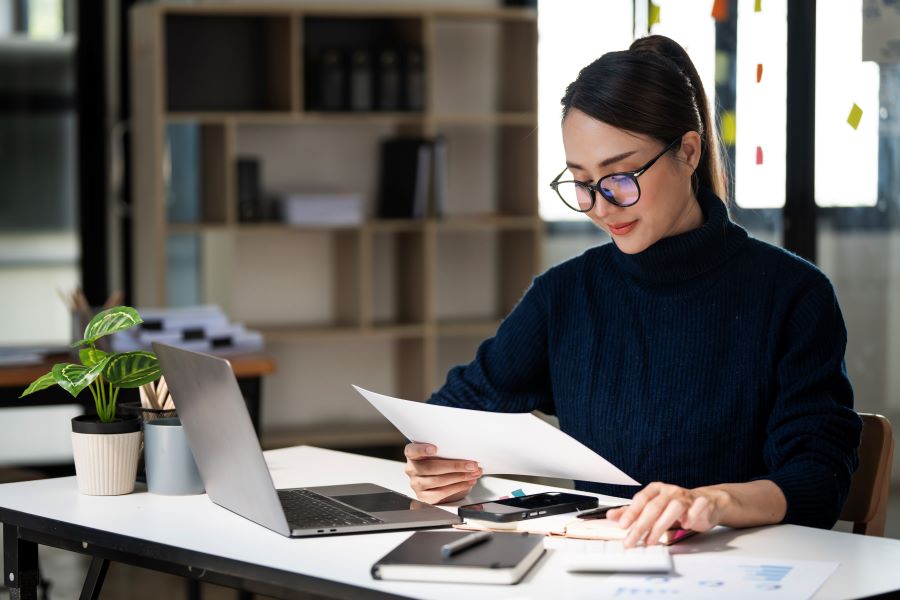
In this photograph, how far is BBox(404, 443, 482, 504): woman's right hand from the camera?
71.7 inches

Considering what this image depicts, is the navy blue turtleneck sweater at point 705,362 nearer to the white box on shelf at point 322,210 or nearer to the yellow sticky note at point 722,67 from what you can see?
the yellow sticky note at point 722,67

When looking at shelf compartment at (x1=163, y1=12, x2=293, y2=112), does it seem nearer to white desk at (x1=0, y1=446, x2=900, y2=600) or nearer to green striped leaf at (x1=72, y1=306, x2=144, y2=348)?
green striped leaf at (x1=72, y1=306, x2=144, y2=348)

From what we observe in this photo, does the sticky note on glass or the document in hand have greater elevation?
the sticky note on glass

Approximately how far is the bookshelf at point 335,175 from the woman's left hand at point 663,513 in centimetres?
312

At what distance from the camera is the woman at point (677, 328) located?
6.14 feet

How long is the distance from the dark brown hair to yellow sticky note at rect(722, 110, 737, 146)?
77.4 inches

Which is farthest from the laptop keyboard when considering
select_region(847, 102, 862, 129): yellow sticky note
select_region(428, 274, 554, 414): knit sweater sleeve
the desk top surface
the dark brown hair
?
select_region(847, 102, 862, 129): yellow sticky note

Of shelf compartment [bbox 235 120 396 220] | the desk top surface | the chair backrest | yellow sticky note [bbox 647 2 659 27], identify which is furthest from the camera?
shelf compartment [bbox 235 120 396 220]

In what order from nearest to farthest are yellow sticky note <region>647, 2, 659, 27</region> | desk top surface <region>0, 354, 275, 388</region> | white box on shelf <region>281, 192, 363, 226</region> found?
desk top surface <region>0, 354, 275, 388</region>, yellow sticky note <region>647, 2, 659, 27</region>, white box on shelf <region>281, 192, 363, 226</region>

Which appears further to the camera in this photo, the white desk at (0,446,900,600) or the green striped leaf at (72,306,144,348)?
the green striped leaf at (72,306,144,348)

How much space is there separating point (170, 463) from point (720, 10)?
2.77 metres

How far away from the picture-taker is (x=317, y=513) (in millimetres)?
1705

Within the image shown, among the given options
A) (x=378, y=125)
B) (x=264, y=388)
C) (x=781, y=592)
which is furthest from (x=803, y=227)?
(x=781, y=592)

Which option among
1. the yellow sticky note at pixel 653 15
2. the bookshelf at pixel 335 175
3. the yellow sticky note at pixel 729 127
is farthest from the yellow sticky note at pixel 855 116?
the bookshelf at pixel 335 175
